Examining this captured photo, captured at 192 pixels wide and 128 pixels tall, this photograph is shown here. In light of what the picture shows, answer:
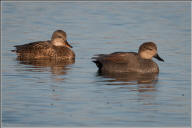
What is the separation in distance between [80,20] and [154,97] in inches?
567

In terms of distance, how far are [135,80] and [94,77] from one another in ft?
3.44

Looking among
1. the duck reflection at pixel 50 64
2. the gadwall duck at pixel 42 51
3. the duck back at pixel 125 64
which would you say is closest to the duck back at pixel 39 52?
the gadwall duck at pixel 42 51

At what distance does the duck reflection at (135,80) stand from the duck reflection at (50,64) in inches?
48.9

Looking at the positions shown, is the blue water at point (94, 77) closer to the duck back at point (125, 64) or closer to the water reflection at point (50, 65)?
the water reflection at point (50, 65)

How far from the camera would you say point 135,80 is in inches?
561

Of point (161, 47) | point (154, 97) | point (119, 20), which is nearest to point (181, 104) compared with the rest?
point (154, 97)

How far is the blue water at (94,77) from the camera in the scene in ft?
34.7

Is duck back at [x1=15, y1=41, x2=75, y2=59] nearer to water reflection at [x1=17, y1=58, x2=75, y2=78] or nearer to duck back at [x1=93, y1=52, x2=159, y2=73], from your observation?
water reflection at [x1=17, y1=58, x2=75, y2=78]

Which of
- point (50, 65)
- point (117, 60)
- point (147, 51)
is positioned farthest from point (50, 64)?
point (147, 51)

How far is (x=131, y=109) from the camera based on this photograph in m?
11.0

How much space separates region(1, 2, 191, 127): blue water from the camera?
1058 centimetres

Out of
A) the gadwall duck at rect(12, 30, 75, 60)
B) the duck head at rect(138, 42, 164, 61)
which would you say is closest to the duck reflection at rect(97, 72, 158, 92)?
the duck head at rect(138, 42, 164, 61)

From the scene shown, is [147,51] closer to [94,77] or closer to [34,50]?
[94,77]

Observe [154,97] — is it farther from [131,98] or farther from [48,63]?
[48,63]
